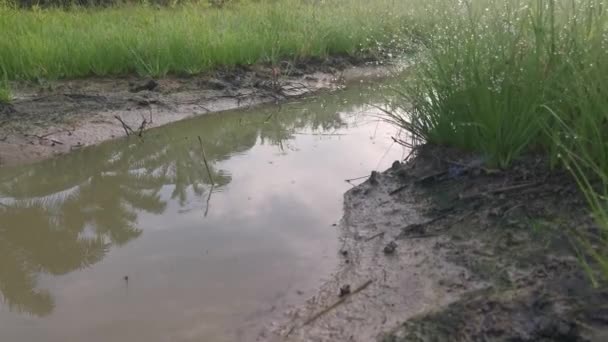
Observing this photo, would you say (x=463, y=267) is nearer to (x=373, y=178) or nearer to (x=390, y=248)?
(x=390, y=248)

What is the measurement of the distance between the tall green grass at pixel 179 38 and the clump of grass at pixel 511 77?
3372 millimetres

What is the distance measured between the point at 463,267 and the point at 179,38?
4.69 meters

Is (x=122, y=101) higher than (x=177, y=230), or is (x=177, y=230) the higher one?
(x=122, y=101)

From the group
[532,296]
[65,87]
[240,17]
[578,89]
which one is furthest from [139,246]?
[240,17]

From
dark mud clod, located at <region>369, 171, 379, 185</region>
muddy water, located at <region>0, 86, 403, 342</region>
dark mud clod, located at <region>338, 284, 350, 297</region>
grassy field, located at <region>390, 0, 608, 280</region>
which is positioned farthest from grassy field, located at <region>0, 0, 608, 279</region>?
dark mud clod, located at <region>338, 284, 350, 297</region>

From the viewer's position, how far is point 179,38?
6.20 metres

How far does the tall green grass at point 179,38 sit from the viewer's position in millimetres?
5766

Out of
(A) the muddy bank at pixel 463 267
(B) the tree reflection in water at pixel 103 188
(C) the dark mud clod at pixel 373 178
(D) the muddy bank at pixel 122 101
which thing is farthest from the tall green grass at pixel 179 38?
(A) the muddy bank at pixel 463 267

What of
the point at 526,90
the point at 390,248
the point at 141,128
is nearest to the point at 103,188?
the point at 141,128

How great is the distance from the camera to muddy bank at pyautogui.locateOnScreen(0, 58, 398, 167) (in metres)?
4.55

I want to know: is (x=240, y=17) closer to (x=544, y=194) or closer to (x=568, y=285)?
(x=544, y=194)

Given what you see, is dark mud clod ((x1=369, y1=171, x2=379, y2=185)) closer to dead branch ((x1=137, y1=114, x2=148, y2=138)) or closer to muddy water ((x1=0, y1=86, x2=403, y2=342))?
muddy water ((x1=0, y1=86, x2=403, y2=342))

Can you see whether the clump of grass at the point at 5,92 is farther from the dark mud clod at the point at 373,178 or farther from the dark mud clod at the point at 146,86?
the dark mud clod at the point at 373,178

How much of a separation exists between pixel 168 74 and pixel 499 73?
13.3ft
